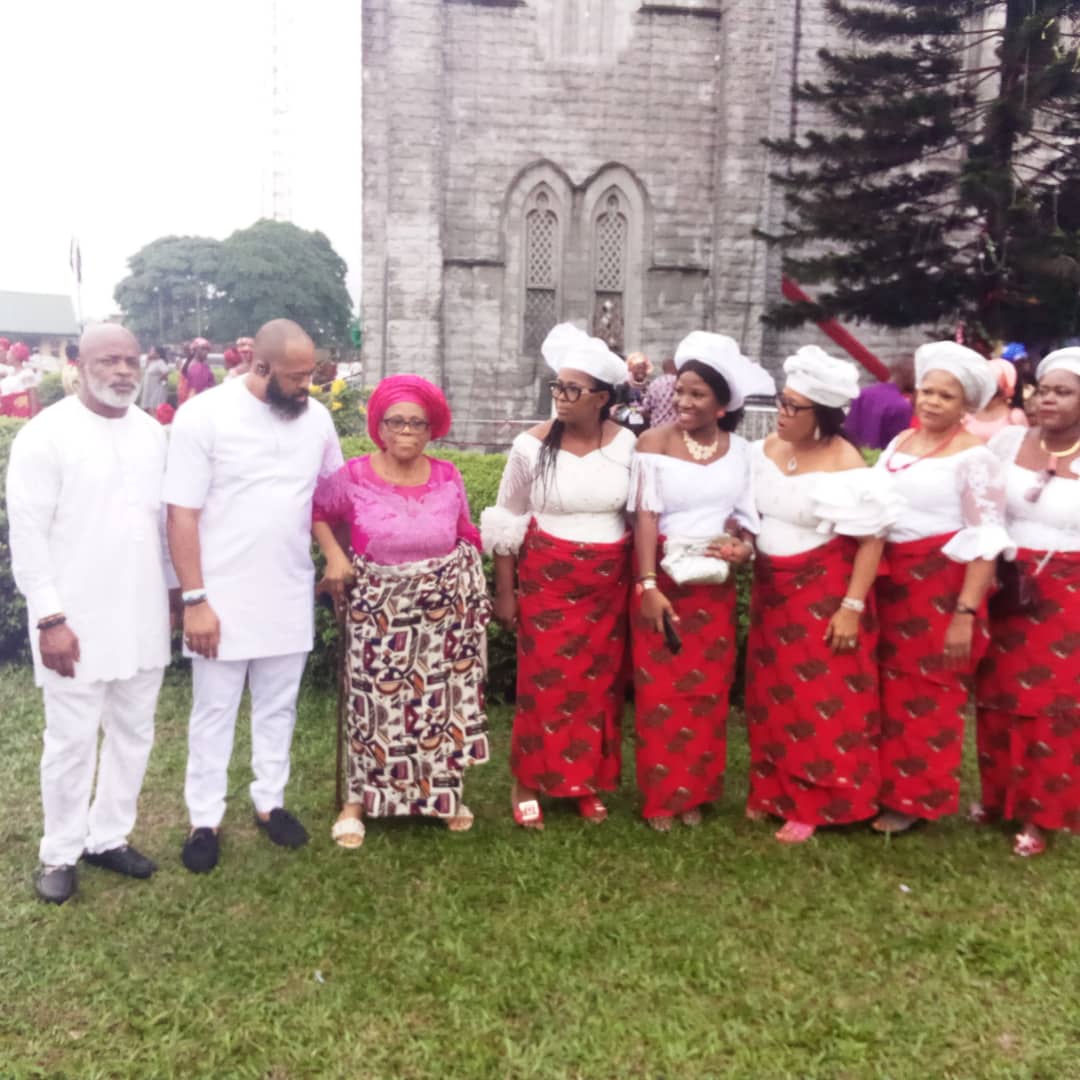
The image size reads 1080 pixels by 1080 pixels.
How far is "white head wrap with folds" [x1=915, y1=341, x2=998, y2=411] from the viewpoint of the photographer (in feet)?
12.1

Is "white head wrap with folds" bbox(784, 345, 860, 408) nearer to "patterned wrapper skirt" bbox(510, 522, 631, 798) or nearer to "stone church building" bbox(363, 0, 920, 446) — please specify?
"patterned wrapper skirt" bbox(510, 522, 631, 798)

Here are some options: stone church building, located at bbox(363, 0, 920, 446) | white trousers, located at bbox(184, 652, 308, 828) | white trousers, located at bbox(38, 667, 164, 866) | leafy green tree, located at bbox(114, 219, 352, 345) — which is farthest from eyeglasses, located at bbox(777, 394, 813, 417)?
leafy green tree, located at bbox(114, 219, 352, 345)

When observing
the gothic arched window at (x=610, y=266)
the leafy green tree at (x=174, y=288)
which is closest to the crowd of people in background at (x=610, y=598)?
the gothic arched window at (x=610, y=266)

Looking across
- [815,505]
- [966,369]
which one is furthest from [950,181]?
[815,505]

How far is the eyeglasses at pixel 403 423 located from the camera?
3629mm

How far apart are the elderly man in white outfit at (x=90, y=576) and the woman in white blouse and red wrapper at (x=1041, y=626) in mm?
3085

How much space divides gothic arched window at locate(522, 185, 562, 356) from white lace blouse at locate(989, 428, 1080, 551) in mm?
12732

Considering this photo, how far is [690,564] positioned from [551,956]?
1.45 m

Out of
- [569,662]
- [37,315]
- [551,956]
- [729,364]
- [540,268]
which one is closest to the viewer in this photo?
[551,956]

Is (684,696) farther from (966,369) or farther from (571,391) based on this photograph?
(966,369)

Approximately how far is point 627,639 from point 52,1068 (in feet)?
7.94

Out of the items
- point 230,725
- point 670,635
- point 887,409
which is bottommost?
point 230,725

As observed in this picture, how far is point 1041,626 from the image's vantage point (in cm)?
382

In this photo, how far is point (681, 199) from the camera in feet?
53.3
